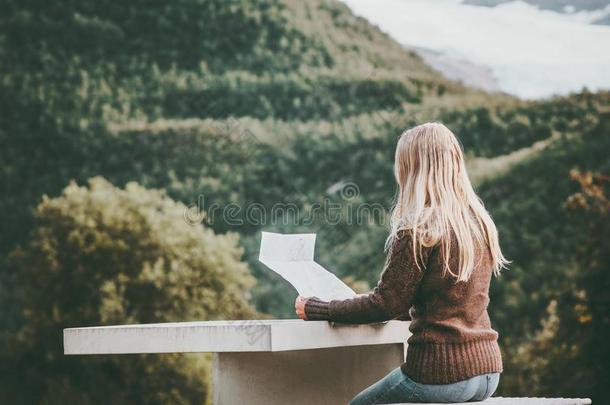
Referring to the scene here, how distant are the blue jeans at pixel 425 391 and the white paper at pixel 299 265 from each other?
1.12 ft

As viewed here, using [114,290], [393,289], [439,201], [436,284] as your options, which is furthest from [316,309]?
[114,290]

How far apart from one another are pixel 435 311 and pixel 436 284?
77 mm

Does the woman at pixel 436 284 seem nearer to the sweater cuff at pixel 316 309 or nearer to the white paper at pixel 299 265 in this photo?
the sweater cuff at pixel 316 309

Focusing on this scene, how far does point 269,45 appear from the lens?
294 inches

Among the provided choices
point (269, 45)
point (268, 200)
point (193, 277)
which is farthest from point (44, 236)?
point (269, 45)

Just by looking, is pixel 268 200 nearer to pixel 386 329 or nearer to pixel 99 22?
pixel 99 22

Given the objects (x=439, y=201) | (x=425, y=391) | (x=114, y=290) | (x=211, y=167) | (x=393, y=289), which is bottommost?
(x=114, y=290)

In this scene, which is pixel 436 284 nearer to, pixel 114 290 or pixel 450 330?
pixel 450 330

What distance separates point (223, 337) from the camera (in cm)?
282

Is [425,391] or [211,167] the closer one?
[425,391]

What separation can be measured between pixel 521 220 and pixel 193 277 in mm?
2313

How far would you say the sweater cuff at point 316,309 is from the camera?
285 cm

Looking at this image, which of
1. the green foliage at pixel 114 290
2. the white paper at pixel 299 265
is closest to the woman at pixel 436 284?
the white paper at pixel 299 265

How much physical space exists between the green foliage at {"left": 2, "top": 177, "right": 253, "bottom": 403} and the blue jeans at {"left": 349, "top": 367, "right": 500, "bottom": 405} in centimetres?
429
